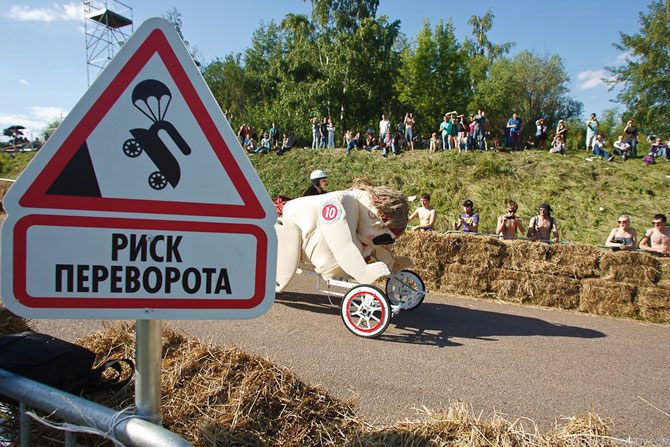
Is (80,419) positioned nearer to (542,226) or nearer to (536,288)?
(536,288)


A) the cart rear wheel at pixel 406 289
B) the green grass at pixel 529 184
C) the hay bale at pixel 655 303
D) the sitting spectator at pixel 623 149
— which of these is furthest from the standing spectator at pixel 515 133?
the cart rear wheel at pixel 406 289

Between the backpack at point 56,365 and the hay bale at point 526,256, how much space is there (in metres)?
6.52

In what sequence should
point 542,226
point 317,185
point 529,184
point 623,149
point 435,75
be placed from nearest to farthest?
1. point 317,185
2. point 542,226
3. point 529,184
4. point 623,149
5. point 435,75

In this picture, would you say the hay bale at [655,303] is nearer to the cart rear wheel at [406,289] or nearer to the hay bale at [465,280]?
the hay bale at [465,280]

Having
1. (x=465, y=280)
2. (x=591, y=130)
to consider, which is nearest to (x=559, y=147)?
(x=591, y=130)

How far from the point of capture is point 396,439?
1707 mm

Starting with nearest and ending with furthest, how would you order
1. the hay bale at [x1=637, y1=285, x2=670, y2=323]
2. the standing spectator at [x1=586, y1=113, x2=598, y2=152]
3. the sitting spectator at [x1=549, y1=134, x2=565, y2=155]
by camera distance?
the hay bale at [x1=637, y1=285, x2=670, y2=323]
the standing spectator at [x1=586, y1=113, x2=598, y2=152]
the sitting spectator at [x1=549, y1=134, x2=565, y2=155]

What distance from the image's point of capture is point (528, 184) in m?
14.9

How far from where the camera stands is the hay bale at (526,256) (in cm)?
709

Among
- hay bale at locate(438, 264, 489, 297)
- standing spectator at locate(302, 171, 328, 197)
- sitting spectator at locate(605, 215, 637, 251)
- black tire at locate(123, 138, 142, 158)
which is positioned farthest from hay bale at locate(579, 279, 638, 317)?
black tire at locate(123, 138, 142, 158)

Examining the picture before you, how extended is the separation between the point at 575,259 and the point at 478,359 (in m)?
3.52

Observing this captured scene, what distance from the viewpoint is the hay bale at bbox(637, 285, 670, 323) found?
634cm

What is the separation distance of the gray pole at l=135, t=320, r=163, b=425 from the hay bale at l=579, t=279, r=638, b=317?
23.3 feet

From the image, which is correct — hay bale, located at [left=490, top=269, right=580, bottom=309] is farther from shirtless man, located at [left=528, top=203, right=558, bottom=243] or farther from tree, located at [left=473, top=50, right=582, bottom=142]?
tree, located at [left=473, top=50, right=582, bottom=142]
